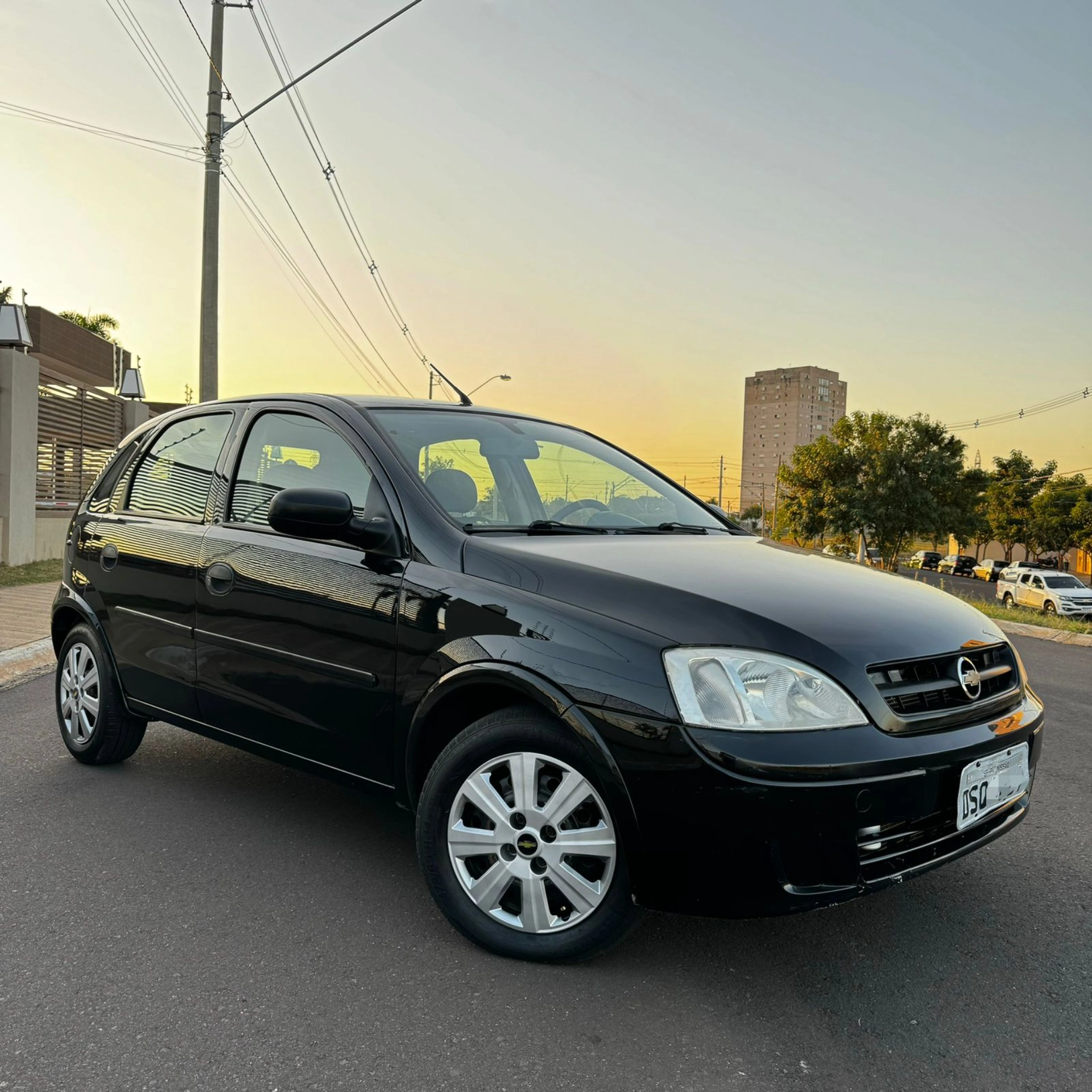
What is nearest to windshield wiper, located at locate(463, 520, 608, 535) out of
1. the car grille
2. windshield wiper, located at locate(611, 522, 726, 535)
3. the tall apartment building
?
windshield wiper, located at locate(611, 522, 726, 535)

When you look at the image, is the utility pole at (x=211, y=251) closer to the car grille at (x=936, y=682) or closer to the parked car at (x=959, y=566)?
the car grille at (x=936, y=682)

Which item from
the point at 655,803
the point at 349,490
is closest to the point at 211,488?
the point at 349,490

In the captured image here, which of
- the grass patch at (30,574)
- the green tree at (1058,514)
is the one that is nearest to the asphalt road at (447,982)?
the grass patch at (30,574)

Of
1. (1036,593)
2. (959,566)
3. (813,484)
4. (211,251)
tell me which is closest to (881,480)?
(813,484)

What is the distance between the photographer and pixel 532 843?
9.18ft

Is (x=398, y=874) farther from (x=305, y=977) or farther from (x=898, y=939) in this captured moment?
(x=898, y=939)

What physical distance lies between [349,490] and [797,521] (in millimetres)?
48196

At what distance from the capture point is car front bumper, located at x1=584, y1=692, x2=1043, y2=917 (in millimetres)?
2457

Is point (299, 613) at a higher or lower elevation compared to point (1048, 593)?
higher

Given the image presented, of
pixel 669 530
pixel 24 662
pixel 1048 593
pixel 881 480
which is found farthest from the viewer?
pixel 881 480

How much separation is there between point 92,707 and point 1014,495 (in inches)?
2937

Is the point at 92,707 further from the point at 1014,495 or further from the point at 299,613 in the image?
the point at 1014,495

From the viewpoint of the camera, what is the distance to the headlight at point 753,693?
98.7 inches

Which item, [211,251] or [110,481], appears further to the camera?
[211,251]
